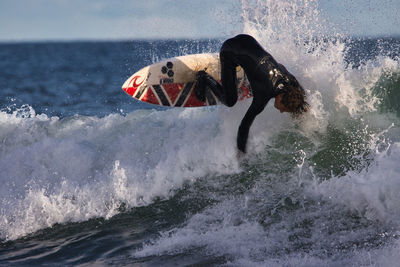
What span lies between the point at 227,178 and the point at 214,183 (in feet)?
0.65

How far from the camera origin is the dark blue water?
4617 millimetres

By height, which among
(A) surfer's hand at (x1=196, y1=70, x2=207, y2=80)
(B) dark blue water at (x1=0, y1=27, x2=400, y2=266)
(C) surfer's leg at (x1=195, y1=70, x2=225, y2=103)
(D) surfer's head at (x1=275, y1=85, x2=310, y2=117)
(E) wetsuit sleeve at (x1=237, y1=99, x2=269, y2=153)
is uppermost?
(A) surfer's hand at (x1=196, y1=70, x2=207, y2=80)

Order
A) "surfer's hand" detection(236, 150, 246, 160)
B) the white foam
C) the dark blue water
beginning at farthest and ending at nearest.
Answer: "surfer's hand" detection(236, 150, 246, 160) < the white foam < the dark blue water

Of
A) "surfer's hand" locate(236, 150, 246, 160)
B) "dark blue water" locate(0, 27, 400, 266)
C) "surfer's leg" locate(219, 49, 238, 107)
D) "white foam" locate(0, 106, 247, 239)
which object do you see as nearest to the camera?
"dark blue water" locate(0, 27, 400, 266)

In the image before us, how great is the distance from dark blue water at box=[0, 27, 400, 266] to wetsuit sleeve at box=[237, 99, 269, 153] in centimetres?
55

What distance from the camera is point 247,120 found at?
562 centimetres

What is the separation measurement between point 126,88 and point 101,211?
1.84 metres

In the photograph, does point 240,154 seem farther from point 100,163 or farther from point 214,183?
point 100,163

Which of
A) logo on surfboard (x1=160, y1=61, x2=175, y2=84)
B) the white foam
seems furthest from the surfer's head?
logo on surfboard (x1=160, y1=61, x2=175, y2=84)

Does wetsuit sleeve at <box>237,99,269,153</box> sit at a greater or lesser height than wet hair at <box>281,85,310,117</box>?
lesser

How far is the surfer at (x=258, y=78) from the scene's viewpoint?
5.50m

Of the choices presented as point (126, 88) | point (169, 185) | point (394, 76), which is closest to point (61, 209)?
point (169, 185)

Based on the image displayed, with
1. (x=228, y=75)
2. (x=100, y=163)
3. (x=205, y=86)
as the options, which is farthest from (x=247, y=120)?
(x=100, y=163)

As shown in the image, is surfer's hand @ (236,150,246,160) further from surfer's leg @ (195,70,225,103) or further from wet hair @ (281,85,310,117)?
wet hair @ (281,85,310,117)
